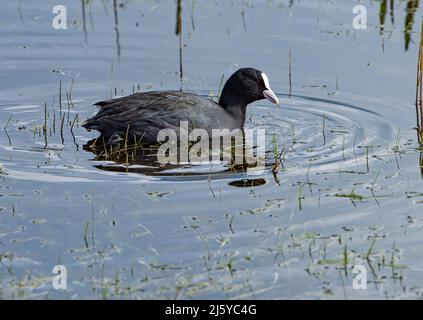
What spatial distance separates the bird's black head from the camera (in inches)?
366

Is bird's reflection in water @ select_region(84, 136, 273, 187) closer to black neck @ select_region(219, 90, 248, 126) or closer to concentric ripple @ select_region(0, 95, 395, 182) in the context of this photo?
concentric ripple @ select_region(0, 95, 395, 182)

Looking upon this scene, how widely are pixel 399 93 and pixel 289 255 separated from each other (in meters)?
3.82

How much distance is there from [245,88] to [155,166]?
1.56 m

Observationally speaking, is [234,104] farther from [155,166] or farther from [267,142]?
[155,166]

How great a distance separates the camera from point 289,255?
636cm

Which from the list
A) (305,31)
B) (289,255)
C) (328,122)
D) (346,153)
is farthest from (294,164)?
(305,31)

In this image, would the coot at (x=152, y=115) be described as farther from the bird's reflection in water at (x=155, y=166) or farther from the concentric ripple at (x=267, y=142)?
the concentric ripple at (x=267, y=142)

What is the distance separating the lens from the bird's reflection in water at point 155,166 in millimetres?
7855

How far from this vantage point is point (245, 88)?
9.31 m

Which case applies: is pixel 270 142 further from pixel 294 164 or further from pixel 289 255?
pixel 289 255

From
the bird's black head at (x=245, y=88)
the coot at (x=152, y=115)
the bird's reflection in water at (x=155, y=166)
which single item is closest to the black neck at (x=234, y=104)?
the bird's black head at (x=245, y=88)

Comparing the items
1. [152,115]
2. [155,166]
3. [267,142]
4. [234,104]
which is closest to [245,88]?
[234,104]

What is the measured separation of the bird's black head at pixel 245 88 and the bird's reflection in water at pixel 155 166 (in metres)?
0.85

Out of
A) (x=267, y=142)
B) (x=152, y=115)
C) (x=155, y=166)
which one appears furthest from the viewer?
(x=267, y=142)
